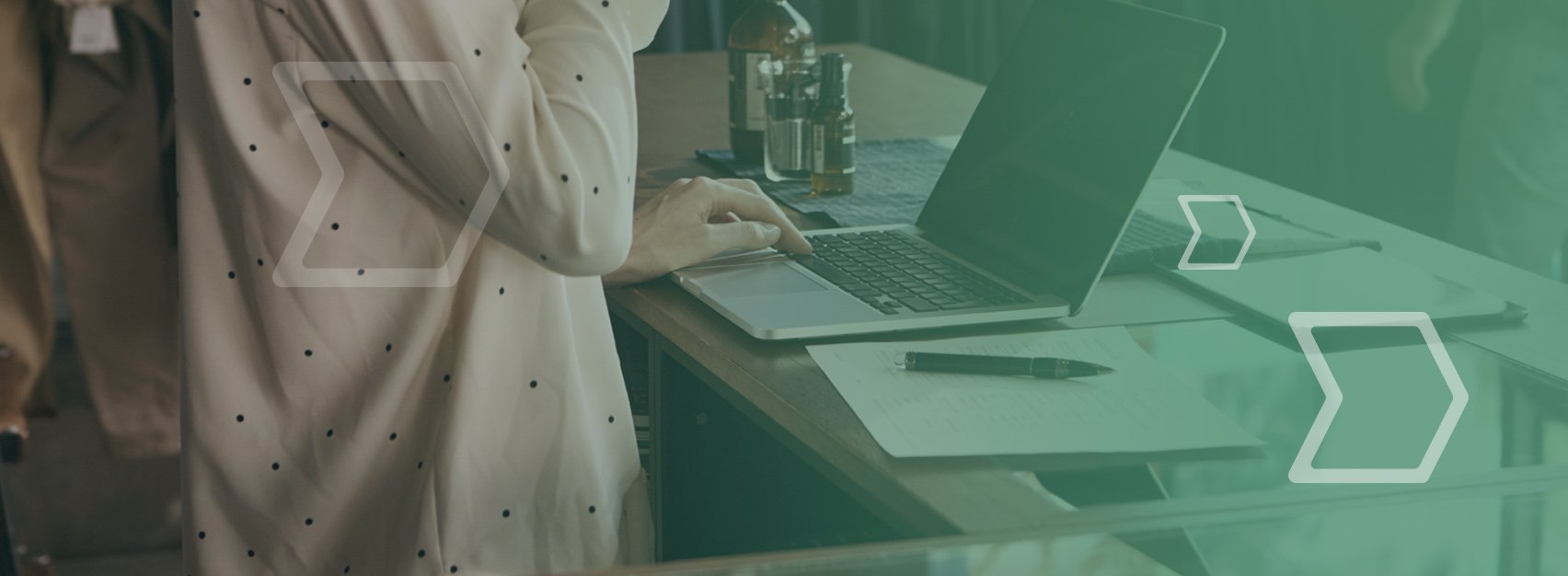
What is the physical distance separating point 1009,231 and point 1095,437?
26 centimetres

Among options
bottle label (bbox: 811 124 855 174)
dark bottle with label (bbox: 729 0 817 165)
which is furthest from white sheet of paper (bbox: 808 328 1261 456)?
dark bottle with label (bbox: 729 0 817 165)

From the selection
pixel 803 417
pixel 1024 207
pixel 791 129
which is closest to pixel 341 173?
pixel 803 417

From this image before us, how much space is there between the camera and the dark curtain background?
690 mm

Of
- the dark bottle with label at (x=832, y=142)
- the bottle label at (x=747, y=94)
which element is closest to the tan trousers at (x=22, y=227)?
the bottle label at (x=747, y=94)

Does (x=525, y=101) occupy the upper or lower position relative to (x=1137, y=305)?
upper

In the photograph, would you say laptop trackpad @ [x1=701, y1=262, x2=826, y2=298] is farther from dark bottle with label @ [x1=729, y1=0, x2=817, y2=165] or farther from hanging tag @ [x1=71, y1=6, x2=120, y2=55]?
hanging tag @ [x1=71, y1=6, x2=120, y2=55]

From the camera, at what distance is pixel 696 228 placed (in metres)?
0.83

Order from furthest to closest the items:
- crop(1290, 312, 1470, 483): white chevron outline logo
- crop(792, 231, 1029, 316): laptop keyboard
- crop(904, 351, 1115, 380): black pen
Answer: crop(792, 231, 1029, 316): laptop keyboard → crop(904, 351, 1115, 380): black pen → crop(1290, 312, 1470, 483): white chevron outline logo

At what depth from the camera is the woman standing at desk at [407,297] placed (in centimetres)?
60

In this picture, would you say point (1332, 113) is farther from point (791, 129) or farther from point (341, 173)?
point (341, 173)

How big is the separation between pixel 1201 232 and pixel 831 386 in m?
0.35

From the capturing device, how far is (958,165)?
0.93 m

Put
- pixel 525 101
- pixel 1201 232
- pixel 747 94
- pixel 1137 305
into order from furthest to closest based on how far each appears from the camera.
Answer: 1. pixel 747 94
2. pixel 1201 232
3. pixel 1137 305
4. pixel 525 101

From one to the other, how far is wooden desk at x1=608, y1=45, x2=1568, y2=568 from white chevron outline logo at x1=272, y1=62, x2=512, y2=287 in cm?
14
